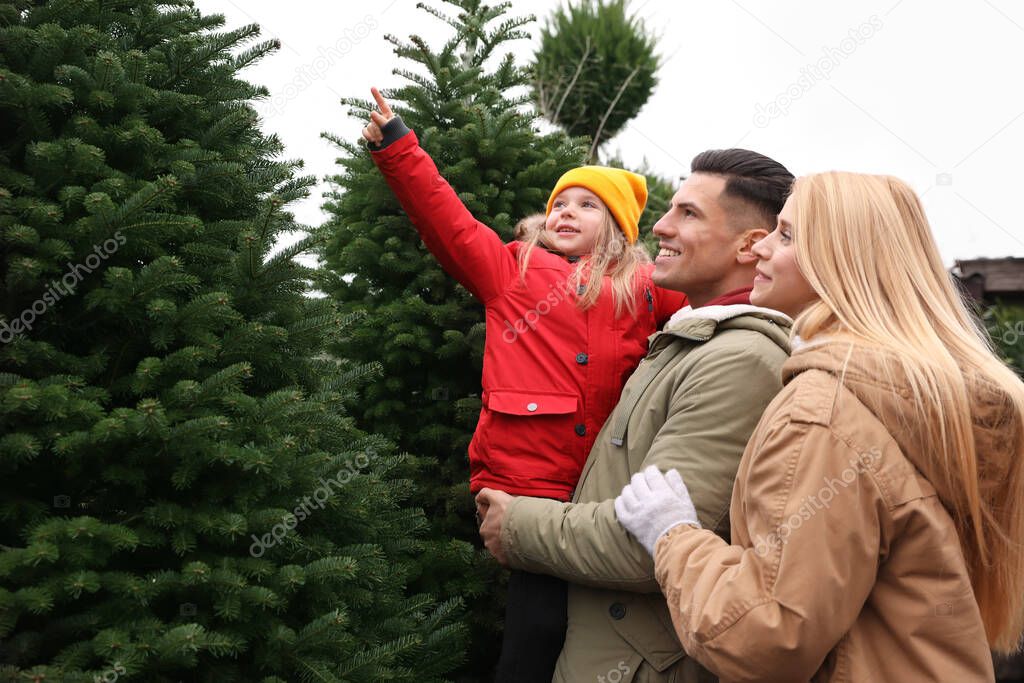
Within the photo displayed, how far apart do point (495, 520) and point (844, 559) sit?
119 centimetres

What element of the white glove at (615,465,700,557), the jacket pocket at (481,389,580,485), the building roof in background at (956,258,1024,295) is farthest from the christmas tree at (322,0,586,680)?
the building roof in background at (956,258,1024,295)

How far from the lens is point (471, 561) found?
3.53m

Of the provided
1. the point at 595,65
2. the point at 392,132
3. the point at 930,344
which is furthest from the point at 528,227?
the point at 595,65

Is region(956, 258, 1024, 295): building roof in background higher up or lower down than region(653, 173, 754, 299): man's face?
lower down

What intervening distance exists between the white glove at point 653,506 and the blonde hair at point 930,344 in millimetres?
501

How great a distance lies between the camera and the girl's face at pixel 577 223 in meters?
3.38

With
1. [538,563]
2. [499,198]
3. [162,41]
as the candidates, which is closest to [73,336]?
[162,41]

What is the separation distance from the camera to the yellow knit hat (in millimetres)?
3443

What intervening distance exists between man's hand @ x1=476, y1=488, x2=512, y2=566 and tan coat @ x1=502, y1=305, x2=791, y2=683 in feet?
0.15

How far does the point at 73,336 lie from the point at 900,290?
217 centimetres

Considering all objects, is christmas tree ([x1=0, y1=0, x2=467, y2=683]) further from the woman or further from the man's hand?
the woman

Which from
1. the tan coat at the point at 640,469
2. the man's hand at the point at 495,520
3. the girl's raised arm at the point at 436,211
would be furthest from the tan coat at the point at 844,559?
the girl's raised arm at the point at 436,211

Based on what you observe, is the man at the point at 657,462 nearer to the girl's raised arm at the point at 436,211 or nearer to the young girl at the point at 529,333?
the young girl at the point at 529,333

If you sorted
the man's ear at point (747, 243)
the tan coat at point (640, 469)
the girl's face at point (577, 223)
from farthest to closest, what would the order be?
the girl's face at point (577, 223)
the man's ear at point (747, 243)
the tan coat at point (640, 469)
